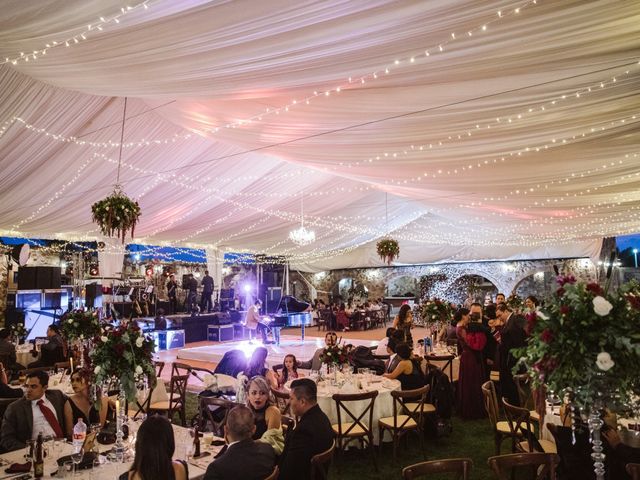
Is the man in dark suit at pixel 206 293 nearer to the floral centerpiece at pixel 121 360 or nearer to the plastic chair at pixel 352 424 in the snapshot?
the plastic chair at pixel 352 424

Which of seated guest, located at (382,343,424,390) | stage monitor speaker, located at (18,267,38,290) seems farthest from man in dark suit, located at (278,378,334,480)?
stage monitor speaker, located at (18,267,38,290)

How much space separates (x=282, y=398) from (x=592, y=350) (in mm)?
3412

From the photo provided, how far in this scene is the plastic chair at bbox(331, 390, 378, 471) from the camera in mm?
4715

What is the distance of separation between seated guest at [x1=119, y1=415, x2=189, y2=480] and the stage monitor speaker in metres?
11.8

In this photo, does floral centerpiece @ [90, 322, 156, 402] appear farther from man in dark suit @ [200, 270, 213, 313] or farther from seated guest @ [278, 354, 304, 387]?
man in dark suit @ [200, 270, 213, 313]

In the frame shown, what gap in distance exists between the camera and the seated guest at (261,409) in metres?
3.90

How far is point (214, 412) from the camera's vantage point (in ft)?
17.3

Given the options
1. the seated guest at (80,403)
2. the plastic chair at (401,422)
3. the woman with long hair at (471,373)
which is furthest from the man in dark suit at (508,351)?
the seated guest at (80,403)

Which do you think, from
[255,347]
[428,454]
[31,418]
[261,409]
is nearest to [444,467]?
[261,409]

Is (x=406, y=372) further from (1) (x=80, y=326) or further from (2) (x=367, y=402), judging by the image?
(1) (x=80, y=326)

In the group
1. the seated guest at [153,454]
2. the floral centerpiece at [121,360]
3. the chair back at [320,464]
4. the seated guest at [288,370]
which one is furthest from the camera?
the seated guest at [288,370]

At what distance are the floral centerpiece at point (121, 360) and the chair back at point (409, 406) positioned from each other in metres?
2.53

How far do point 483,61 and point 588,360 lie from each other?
225 centimetres

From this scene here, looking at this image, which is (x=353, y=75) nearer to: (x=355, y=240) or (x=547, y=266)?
(x=355, y=240)
